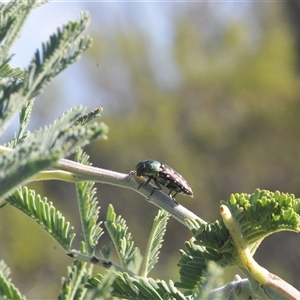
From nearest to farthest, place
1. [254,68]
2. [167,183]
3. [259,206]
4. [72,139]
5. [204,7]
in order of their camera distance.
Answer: [72,139] → [259,206] → [167,183] → [254,68] → [204,7]

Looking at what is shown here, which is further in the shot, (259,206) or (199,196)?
(199,196)

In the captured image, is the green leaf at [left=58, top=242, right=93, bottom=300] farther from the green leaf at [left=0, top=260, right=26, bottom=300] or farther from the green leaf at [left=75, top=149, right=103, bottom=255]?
the green leaf at [left=75, top=149, right=103, bottom=255]

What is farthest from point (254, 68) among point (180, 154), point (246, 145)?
point (180, 154)

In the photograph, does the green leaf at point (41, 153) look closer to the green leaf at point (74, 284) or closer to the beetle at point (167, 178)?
the green leaf at point (74, 284)

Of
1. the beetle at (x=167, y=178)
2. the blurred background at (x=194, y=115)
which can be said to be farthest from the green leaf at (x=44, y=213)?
the blurred background at (x=194, y=115)

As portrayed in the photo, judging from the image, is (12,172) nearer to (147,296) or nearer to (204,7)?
(147,296)

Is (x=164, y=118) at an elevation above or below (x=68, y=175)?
above
